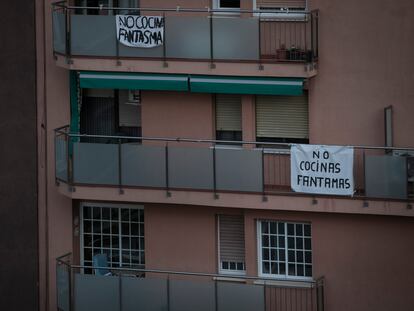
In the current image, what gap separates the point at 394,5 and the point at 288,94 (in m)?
2.92

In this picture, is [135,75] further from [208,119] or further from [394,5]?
[394,5]

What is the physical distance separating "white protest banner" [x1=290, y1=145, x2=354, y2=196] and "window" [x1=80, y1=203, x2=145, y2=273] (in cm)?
429

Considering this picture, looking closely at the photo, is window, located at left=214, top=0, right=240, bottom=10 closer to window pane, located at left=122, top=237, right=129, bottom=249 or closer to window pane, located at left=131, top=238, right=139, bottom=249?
window pane, located at left=131, top=238, right=139, bottom=249

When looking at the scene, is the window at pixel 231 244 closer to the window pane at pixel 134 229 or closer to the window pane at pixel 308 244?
the window pane at pixel 308 244

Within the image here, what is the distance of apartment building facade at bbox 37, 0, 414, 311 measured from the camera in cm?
3278

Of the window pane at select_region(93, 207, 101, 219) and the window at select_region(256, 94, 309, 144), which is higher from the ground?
the window at select_region(256, 94, 309, 144)

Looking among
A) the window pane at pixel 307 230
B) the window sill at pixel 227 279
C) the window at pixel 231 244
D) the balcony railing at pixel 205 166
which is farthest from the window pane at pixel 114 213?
the window pane at pixel 307 230

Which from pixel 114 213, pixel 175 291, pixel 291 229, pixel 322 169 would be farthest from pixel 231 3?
pixel 175 291

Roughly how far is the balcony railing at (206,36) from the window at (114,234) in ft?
12.7

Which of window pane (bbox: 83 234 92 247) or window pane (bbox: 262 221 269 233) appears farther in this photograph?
window pane (bbox: 83 234 92 247)

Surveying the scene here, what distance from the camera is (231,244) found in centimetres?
3475

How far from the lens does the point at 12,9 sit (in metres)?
35.7

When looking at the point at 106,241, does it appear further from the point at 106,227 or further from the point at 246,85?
the point at 246,85

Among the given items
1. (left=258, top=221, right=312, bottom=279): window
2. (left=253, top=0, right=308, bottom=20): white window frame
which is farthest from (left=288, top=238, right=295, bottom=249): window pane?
(left=253, top=0, right=308, bottom=20): white window frame
